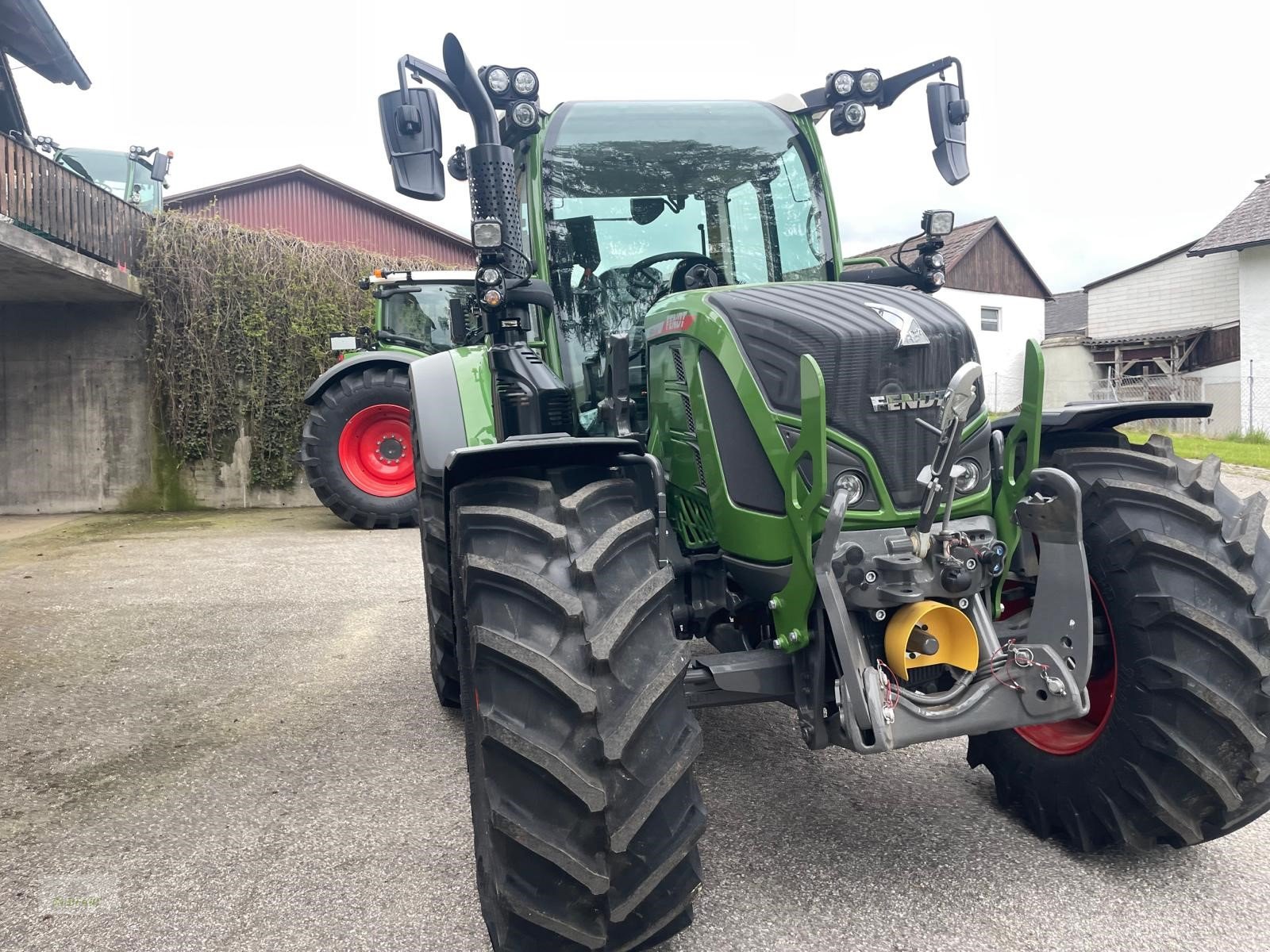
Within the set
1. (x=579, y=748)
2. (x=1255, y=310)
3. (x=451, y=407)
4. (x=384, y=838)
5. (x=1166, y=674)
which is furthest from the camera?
(x=1255, y=310)

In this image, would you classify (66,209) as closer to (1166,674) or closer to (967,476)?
(967,476)

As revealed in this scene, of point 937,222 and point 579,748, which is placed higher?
point 937,222

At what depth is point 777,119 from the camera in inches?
133

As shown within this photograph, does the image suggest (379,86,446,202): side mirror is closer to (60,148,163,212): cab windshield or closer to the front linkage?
the front linkage

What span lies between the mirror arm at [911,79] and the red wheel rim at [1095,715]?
6.29 ft

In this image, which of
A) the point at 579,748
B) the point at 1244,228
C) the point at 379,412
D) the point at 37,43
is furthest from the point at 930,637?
the point at 1244,228

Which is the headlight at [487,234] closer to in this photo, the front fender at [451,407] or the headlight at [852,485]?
the front fender at [451,407]

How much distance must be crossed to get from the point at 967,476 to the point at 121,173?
567 inches

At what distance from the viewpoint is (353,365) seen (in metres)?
8.68

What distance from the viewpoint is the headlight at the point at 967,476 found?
231cm

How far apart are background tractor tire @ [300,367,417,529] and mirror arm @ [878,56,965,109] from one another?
596 centimetres

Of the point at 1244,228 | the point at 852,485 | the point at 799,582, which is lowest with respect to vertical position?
the point at 799,582

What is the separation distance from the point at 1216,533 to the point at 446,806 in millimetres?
2324

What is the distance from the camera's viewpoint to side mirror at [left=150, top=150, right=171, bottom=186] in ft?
44.1
